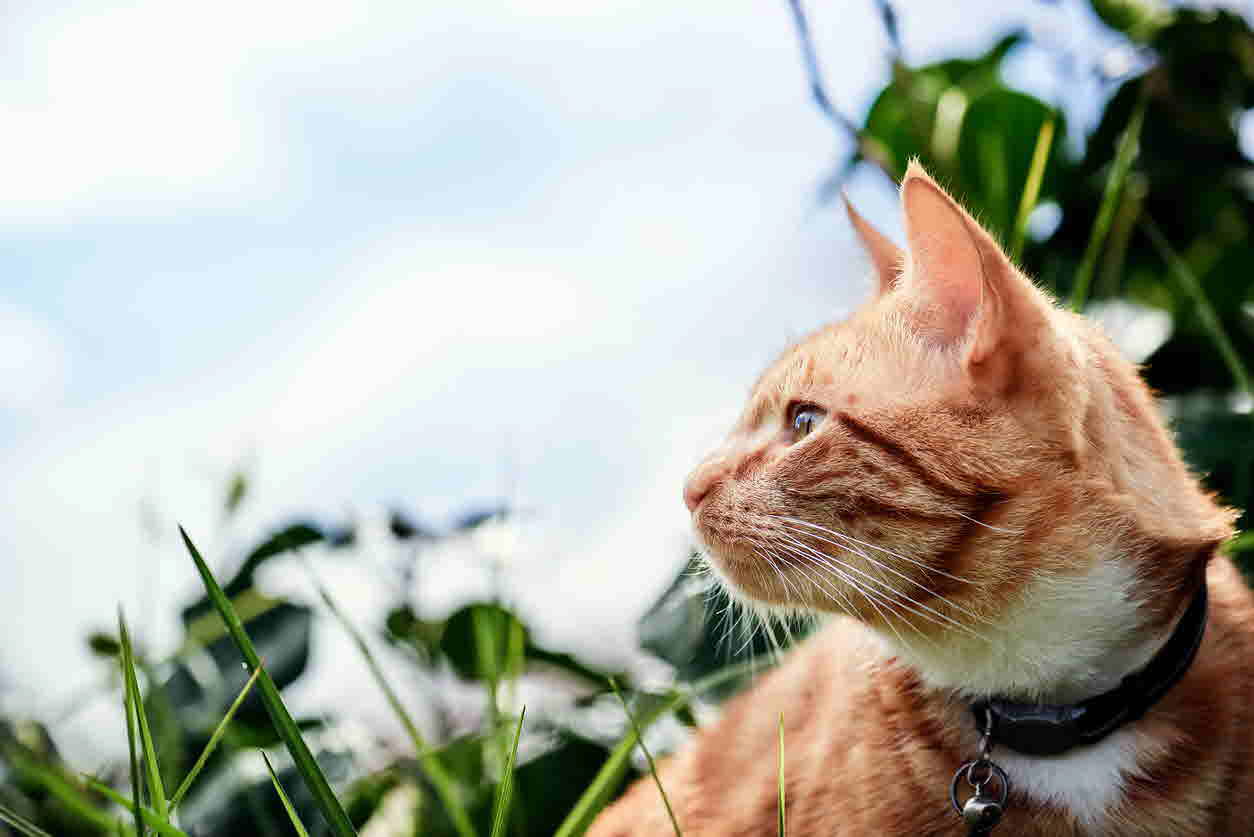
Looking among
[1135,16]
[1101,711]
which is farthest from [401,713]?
[1135,16]

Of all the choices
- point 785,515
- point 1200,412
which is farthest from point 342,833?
point 1200,412

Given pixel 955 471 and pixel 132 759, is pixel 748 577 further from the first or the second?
pixel 132 759

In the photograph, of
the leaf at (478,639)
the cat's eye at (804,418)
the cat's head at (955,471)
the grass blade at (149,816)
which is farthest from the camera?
the leaf at (478,639)

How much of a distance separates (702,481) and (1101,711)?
1.28 ft

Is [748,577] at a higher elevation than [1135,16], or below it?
below

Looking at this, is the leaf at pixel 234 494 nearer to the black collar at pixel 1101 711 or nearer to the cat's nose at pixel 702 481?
the cat's nose at pixel 702 481

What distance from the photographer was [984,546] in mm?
851

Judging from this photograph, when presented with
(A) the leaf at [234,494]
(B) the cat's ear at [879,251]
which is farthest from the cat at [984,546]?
(A) the leaf at [234,494]

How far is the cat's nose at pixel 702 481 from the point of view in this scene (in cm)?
97

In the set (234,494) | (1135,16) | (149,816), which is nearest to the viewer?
(149,816)

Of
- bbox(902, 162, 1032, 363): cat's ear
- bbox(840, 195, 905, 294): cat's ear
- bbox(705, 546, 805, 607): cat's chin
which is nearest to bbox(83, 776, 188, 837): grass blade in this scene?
bbox(705, 546, 805, 607): cat's chin

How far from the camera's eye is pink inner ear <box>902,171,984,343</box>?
854mm

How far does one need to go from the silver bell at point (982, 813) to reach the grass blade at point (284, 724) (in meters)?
0.48

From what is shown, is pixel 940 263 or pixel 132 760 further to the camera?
pixel 940 263
